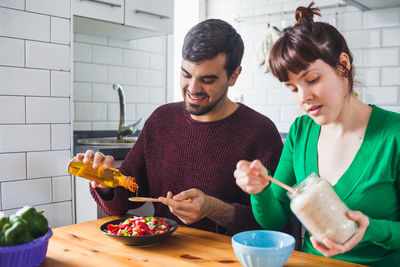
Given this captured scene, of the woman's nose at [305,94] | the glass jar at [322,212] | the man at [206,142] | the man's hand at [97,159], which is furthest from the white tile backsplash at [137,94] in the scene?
the glass jar at [322,212]

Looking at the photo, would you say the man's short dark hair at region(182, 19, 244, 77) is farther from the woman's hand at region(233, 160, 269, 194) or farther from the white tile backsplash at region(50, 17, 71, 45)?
the white tile backsplash at region(50, 17, 71, 45)

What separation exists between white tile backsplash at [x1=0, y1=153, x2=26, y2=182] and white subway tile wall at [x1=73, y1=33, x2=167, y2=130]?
69 cm

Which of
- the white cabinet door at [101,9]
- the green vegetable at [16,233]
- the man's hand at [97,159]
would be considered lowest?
the green vegetable at [16,233]

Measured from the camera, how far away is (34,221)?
100cm

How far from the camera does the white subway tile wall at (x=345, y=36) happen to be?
2857 millimetres

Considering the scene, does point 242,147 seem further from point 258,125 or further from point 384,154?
point 384,154

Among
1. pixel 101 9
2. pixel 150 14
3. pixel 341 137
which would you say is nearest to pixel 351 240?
pixel 341 137

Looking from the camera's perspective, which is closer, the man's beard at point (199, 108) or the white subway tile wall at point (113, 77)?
the man's beard at point (199, 108)

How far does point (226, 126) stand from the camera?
1648 mm

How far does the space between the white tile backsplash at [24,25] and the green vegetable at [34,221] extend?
52.9 inches

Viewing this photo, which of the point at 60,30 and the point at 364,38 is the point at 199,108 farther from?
the point at 364,38

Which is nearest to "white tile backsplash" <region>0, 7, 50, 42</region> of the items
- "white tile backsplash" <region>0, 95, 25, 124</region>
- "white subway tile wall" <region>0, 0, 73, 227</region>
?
"white subway tile wall" <region>0, 0, 73, 227</region>

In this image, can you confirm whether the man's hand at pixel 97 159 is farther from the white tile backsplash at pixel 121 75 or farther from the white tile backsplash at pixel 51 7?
the white tile backsplash at pixel 121 75

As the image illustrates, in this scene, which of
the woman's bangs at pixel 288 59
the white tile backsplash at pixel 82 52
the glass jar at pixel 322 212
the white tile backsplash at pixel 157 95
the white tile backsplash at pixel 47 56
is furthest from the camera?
the white tile backsplash at pixel 157 95
